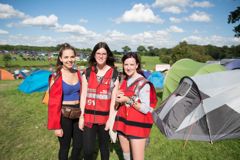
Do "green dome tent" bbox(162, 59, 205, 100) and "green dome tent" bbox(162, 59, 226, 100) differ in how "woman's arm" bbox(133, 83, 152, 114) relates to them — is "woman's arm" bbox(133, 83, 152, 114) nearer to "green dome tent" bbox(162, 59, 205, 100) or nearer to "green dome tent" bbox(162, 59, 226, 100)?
"green dome tent" bbox(162, 59, 226, 100)

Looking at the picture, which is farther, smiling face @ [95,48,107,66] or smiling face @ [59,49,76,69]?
smiling face @ [59,49,76,69]

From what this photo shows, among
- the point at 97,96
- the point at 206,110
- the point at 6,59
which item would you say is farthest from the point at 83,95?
the point at 6,59

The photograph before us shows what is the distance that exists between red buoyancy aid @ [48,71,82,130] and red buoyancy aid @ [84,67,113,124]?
1.25ft

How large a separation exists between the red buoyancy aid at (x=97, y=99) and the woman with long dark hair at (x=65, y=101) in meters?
0.25

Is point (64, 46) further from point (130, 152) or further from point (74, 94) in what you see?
point (130, 152)

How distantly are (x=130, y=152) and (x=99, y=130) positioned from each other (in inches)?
22.0

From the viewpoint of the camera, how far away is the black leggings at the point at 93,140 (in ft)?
8.68

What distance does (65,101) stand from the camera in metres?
2.75

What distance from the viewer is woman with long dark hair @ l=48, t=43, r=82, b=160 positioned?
8.61 feet

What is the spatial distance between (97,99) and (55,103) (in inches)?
22.4

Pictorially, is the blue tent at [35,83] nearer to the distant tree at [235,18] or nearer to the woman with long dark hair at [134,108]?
the woman with long dark hair at [134,108]

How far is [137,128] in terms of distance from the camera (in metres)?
2.43

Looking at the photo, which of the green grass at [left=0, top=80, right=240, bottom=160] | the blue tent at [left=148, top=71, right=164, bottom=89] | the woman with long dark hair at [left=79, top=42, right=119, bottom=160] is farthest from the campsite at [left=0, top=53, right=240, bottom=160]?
the blue tent at [left=148, top=71, right=164, bottom=89]

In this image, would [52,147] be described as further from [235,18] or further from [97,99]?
[235,18]
